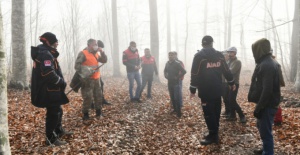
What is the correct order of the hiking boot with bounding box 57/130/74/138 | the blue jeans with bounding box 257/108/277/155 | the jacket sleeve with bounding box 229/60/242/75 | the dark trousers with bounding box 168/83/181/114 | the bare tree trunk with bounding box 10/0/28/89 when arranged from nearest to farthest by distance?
the blue jeans with bounding box 257/108/277/155 < the hiking boot with bounding box 57/130/74/138 < the jacket sleeve with bounding box 229/60/242/75 < the dark trousers with bounding box 168/83/181/114 < the bare tree trunk with bounding box 10/0/28/89

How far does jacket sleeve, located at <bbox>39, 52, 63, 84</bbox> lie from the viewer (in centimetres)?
484

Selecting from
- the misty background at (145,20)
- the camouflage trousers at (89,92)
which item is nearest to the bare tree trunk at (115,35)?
the misty background at (145,20)

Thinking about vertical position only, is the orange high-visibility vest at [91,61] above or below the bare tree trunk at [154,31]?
below

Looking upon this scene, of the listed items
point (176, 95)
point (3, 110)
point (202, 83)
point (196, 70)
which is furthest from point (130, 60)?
point (3, 110)

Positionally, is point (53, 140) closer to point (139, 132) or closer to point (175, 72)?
point (139, 132)

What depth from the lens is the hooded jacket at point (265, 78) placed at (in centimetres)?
427

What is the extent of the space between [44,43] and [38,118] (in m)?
3.08

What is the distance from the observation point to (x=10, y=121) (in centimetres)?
669

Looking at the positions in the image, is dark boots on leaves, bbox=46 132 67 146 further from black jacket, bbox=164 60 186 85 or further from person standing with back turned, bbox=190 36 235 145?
black jacket, bbox=164 60 186 85

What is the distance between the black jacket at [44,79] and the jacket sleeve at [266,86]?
13.6ft

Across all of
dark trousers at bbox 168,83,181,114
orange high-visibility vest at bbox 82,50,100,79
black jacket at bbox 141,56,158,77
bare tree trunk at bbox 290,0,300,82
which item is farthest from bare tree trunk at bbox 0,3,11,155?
bare tree trunk at bbox 290,0,300,82

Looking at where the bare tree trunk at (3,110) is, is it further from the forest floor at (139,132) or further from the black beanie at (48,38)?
the black beanie at (48,38)

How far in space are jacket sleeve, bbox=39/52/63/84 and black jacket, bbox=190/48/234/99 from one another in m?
3.25

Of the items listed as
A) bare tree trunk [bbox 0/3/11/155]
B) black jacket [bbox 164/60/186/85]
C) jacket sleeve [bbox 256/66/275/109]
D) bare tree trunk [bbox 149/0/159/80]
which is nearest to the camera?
bare tree trunk [bbox 0/3/11/155]
